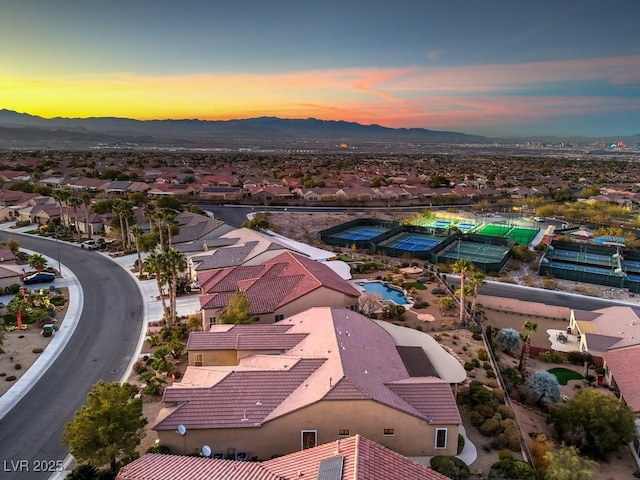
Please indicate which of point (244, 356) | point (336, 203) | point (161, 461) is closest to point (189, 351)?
point (244, 356)

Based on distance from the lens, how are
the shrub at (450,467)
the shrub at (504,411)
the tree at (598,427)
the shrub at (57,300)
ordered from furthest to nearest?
the shrub at (57,300) → the shrub at (504,411) → the tree at (598,427) → the shrub at (450,467)

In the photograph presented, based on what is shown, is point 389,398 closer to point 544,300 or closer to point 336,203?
point 544,300

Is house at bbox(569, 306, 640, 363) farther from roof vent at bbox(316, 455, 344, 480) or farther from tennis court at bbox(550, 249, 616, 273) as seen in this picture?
roof vent at bbox(316, 455, 344, 480)

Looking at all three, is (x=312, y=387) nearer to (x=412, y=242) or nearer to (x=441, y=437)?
(x=441, y=437)

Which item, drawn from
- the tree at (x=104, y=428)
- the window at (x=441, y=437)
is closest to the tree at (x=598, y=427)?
the window at (x=441, y=437)

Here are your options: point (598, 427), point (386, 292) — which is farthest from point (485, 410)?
point (386, 292)

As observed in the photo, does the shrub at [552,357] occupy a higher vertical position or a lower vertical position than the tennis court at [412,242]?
lower

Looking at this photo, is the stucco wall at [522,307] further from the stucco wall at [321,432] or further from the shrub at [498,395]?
the stucco wall at [321,432]

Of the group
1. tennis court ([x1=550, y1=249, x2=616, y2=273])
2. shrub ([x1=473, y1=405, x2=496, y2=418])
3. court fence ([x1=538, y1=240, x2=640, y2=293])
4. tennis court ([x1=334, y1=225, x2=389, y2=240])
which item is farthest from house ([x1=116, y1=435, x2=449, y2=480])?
tennis court ([x1=550, y1=249, x2=616, y2=273])
